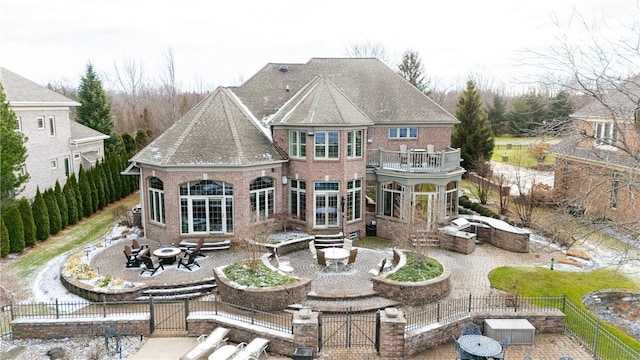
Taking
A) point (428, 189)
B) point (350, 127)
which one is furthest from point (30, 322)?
point (428, 189)

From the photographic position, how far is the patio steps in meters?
14.7

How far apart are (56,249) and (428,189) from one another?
59.6 ft

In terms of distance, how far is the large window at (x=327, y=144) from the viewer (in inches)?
813

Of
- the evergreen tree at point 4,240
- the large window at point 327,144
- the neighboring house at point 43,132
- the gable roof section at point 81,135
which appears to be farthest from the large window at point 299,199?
the gable roof section at point 81,135

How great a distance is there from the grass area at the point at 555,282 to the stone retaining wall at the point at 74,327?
1224 centimetres

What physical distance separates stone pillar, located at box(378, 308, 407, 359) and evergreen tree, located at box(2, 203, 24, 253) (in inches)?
685

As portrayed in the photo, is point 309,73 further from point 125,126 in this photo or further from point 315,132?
point 125,126

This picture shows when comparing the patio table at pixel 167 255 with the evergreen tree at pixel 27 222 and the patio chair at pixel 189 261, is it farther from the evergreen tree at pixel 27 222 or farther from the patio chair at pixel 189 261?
the evergreen tree at pixel 27 222

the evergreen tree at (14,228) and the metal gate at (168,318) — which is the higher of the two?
the evergreen tree at (14,228)

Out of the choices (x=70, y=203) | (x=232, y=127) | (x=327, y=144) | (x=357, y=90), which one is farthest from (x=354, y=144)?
(x=70, y=203)

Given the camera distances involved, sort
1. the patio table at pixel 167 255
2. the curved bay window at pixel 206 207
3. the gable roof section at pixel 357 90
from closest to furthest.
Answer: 1. the patio table at pixel 167 255
2. the curved bay window at pixel 206 207
3. the gable roof section at pixel 357 90

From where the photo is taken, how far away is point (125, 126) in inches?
2510

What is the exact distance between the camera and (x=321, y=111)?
68.9 ft

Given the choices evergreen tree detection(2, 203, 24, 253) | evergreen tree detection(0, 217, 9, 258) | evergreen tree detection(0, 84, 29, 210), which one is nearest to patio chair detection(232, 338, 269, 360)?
evergreen tree detection(0, 217, 9, 258)
